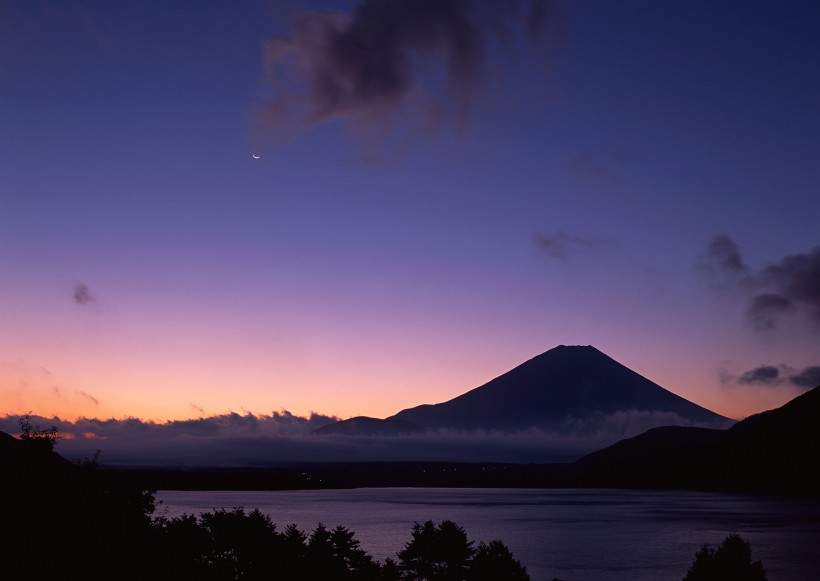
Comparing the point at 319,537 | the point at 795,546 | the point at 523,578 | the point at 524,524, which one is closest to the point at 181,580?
the point at 319,537

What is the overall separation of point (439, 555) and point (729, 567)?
51.8 feet

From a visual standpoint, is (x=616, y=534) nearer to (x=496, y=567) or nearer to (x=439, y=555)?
(x=439, y=555)

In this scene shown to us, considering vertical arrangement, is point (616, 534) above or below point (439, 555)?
below

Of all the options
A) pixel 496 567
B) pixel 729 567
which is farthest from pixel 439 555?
pixel 729 567

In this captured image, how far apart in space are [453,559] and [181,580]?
1817 cm

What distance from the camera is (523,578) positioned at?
3556 centimetres

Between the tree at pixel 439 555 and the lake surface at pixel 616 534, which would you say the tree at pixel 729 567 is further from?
the lake surface at pixel 616 534

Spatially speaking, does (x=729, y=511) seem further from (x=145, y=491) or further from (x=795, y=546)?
(x=145, y=491)

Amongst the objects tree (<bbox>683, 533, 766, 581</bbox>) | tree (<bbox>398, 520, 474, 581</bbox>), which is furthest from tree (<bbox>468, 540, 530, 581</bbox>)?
tree (<bbox>683, 533, 766, 581</bbox>)

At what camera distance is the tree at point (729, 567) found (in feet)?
113

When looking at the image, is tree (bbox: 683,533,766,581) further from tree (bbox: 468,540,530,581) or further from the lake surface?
the lake surface

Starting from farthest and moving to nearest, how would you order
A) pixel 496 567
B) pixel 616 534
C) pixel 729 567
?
pixel 616 534 → pixel 496 567 → pixel 729 567

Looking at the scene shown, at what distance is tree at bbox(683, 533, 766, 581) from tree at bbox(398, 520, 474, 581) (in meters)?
12.6

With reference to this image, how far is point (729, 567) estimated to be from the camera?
35.9 meters
